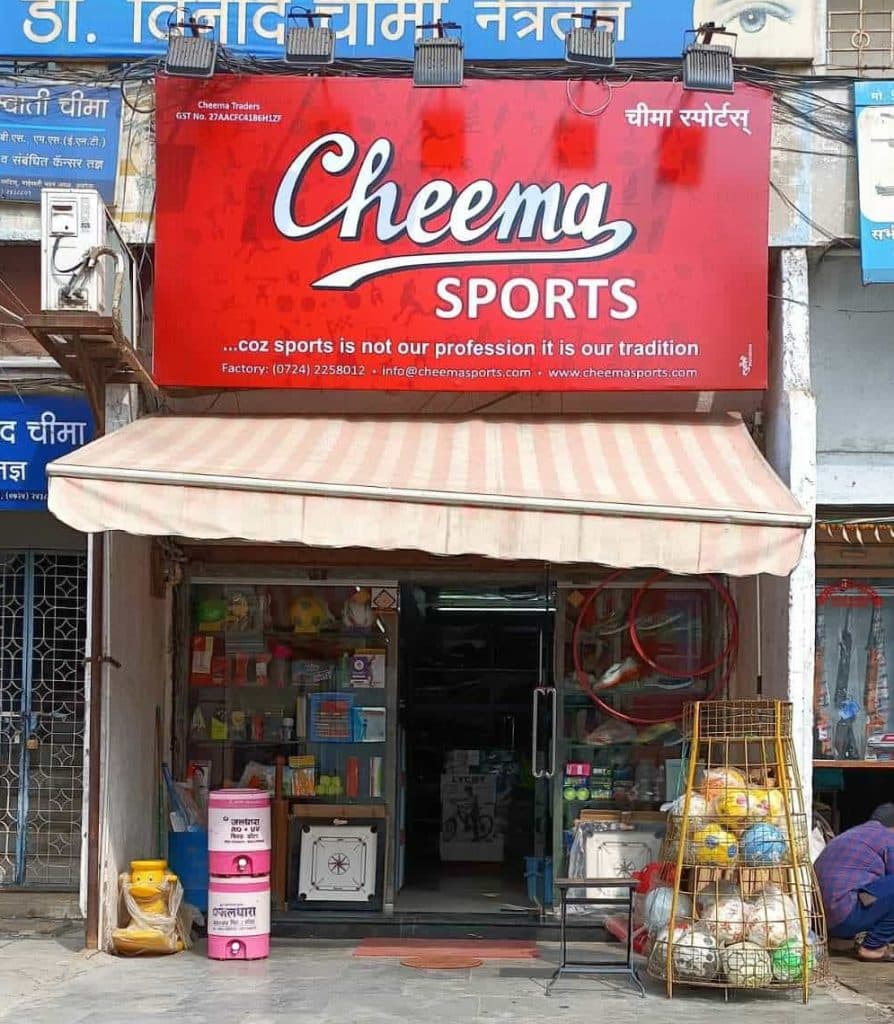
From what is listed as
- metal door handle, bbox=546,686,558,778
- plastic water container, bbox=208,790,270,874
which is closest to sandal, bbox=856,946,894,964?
metal door handle, bbox=546,686,558,778

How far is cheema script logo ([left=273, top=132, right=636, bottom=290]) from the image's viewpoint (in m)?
9.26

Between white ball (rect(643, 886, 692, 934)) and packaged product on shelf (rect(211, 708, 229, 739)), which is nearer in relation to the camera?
white ball (rect(643, 886, 692, 934))

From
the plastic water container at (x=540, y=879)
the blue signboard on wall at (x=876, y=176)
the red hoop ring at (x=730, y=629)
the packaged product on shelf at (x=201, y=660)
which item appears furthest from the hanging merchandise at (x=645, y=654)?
the packaged product on shelf at (x=201, y=660)

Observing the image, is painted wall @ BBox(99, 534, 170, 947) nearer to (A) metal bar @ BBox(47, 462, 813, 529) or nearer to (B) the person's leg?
(A) metal bar @ BBox(47, 462, 813, 529)

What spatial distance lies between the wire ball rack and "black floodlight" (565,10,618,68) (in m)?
4.00

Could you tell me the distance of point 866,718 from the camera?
9805 mm

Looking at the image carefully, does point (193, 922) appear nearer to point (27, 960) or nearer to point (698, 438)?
point (27, 960)

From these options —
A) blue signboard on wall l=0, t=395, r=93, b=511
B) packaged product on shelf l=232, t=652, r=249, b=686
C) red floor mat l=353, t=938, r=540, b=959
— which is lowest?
red floor mat l=353, t=938, r=540, b=959

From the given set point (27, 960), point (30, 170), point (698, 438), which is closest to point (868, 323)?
point (698, 438)

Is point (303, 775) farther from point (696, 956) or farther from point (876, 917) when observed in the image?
point (876, 917)

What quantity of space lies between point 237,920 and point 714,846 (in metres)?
2.94

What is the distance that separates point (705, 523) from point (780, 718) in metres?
1.23

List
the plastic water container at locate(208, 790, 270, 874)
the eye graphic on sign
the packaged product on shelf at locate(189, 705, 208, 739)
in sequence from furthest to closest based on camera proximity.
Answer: the packaged product on shelf at locate(189, 705, 208, 739)
the eye graphic on sign
the plastic water container at locate(208, 790, 270, 874)

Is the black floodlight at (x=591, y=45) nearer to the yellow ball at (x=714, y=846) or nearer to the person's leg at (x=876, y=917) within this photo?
the yellow ball at (x=714, y=846)
